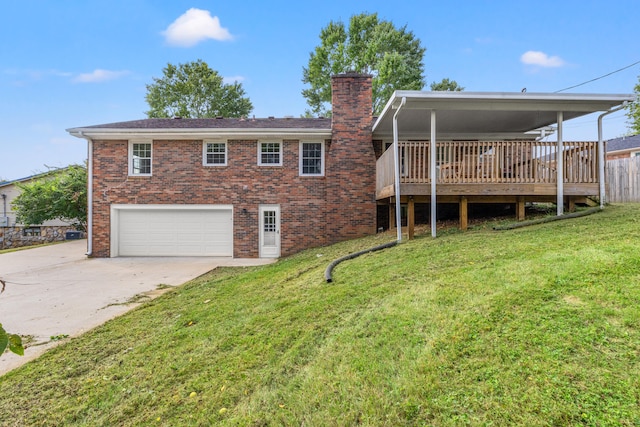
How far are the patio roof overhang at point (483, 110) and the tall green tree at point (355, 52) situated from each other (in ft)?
49.4

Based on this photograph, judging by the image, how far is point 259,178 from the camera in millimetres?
11211

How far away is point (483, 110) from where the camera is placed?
7.67m

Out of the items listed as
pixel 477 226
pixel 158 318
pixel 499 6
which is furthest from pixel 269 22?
pixel 158 318

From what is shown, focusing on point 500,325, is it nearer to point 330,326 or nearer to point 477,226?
point 330,326

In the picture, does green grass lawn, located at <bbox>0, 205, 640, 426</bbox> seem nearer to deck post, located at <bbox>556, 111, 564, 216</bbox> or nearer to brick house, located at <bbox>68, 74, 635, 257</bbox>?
deck post, located at <bbox>556, 111, 564, 216</bbox>

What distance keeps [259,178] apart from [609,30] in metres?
19.4

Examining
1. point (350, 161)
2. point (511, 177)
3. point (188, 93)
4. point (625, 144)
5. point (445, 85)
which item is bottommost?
point (511, 177)

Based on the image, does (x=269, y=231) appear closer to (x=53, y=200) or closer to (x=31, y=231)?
(x=53, y=200)

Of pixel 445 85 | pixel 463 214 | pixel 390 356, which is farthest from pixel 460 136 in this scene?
pixel 445 85

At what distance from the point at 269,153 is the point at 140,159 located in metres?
4.57

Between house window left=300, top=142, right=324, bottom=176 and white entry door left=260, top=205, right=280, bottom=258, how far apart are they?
168cm

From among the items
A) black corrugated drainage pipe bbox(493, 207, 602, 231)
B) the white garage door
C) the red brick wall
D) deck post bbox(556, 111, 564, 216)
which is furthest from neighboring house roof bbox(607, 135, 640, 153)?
the white garage door

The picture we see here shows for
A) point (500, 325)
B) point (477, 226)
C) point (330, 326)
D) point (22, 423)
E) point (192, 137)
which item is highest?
point (192, 137)

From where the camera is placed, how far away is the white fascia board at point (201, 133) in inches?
424
